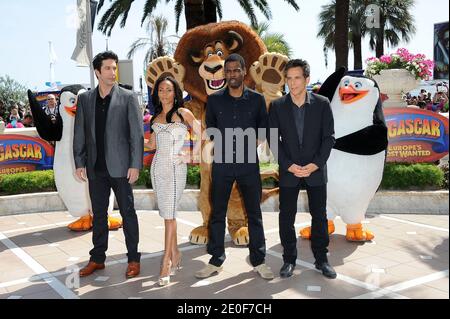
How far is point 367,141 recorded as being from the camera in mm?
4301

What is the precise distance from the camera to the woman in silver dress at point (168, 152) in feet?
11.8

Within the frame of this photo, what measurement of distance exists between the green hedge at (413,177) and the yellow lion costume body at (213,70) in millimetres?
2330

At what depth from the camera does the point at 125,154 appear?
3676 mm

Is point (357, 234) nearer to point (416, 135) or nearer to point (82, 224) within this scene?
point (416, 135)

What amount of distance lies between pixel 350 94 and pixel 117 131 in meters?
2.31

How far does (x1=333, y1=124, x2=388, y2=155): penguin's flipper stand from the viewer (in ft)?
14.0

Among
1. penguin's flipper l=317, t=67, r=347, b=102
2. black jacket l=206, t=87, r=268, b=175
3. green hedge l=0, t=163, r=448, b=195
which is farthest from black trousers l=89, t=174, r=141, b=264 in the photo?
green hedge l=0, t=163, r=448, b=195

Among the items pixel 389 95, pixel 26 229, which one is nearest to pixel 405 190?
pixel 389 95

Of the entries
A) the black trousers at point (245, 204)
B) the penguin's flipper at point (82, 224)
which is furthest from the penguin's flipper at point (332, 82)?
the penguin's flipper at point (82, 224)

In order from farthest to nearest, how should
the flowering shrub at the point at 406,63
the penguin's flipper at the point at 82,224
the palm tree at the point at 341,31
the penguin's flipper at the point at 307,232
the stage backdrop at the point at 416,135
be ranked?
the palm tree at the point at 341,31 → the stage backdrop at the point at 416,135 → the flowering shrub at the point at 406,63 → the penguin's flipper at the point at 82,224 → the penguin's flipper at the point at 307,232

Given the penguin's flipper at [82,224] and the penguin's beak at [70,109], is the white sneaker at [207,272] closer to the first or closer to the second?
the penguin's flipper at [82,224]

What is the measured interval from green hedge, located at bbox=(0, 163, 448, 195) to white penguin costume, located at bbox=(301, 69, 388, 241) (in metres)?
1.91

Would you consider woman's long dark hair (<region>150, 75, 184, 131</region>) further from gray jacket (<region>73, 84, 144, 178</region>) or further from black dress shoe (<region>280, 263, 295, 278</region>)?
black dress shoe (<region>280, 263, 295, 278</region>)
